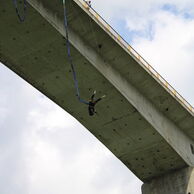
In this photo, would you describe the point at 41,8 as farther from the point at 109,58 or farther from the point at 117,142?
the point at 117,142

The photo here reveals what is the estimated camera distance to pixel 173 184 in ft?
85.8

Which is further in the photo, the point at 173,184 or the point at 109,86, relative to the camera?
the point at 173,184

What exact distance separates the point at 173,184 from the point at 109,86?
749cm

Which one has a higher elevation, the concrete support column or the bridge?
the bridge

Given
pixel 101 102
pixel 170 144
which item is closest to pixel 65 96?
pixel 101 102

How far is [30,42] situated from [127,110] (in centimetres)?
591

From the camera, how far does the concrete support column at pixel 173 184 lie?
25594 millimetres

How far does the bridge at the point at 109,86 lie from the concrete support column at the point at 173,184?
0.17 feet

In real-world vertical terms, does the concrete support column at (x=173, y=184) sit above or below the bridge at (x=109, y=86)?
below

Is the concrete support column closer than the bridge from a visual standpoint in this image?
No

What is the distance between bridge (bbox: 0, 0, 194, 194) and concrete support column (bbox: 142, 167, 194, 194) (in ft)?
0.17

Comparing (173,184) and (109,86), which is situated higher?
(109,86)

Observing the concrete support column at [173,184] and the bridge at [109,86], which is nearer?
the bridge at [109,86]

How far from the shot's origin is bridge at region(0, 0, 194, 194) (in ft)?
66.4
